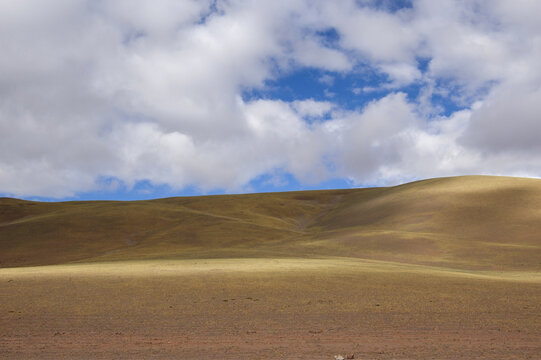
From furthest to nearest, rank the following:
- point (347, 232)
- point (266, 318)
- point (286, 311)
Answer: point (347, 232)
point (286, 311)
point (266, 318)

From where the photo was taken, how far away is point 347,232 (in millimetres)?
50062

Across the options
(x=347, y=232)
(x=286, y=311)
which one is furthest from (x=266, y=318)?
(x=347, y=232)

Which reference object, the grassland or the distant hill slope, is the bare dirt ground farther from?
the distant hill slope

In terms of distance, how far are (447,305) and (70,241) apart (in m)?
49.4

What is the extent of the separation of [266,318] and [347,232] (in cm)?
3901

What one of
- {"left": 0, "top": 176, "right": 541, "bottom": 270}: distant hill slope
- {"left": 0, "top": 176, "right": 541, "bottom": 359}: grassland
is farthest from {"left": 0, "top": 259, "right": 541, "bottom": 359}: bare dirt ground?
{"left": 0, "top": 176, "right": 541, "bottom": 270}: distant hill slope

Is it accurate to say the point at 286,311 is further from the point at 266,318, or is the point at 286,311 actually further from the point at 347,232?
the point at 347,232

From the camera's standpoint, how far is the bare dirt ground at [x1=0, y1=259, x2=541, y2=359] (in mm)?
9367

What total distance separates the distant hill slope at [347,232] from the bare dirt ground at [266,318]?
17775 millimetres

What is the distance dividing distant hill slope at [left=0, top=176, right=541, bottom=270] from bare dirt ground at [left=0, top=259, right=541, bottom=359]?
17.8 m

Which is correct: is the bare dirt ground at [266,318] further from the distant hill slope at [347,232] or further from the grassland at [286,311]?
the distant hill slope at [347,232]

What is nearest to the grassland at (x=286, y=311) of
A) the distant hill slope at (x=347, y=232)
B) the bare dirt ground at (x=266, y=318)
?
the bare dirt ground at (x=266, y=318)

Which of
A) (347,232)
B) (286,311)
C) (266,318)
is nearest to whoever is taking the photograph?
(266,318)

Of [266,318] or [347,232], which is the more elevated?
[347,232]
